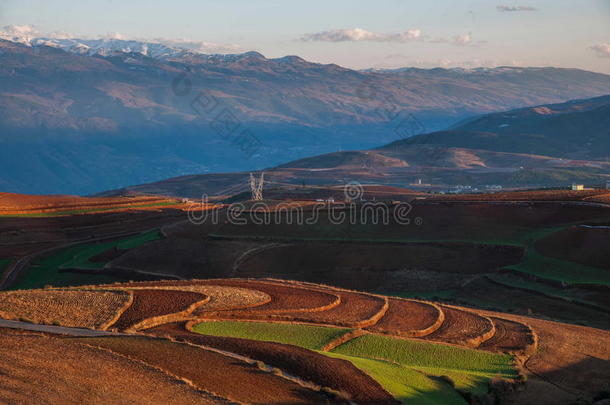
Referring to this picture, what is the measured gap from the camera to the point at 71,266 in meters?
64.6

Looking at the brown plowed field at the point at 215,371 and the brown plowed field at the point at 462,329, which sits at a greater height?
the brown plowed field at the point at 215,371

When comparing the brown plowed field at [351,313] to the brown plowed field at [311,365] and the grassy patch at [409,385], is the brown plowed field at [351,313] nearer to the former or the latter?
the brown plowed field at [311,365]

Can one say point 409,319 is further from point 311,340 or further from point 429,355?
point 311,340

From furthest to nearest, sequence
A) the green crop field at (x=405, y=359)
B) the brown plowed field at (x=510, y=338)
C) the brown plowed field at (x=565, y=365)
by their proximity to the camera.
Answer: the brown plowed field at (x=510, y=338) → the brown plowed field at (x=565, y=365) → the green crop field at (x=405, y=359)

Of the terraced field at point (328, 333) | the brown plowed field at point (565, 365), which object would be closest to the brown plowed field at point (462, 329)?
the terraced field at point (328, 333)

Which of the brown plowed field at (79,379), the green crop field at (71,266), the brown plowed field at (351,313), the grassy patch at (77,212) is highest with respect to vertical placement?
the brown plowed field at (79,379)

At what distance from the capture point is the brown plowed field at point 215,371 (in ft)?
68.3

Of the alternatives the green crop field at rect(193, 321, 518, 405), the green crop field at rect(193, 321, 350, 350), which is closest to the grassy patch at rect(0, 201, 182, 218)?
the green crop field at rect(193, 321, 350, 350)

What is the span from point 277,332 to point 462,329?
9.30 meters

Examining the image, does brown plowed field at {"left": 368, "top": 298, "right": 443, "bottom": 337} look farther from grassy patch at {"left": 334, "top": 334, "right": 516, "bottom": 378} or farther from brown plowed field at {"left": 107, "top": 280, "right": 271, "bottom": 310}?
brown plowed field at {"left": 107, "top": 280, "right": 271, "bottom": 310}

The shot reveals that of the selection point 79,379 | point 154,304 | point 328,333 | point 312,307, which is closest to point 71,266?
point 154,304

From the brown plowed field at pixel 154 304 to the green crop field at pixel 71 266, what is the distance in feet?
73.0

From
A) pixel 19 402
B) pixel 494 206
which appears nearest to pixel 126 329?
pixel 19 402

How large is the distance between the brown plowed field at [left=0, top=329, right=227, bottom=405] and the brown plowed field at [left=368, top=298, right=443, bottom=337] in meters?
13.9
